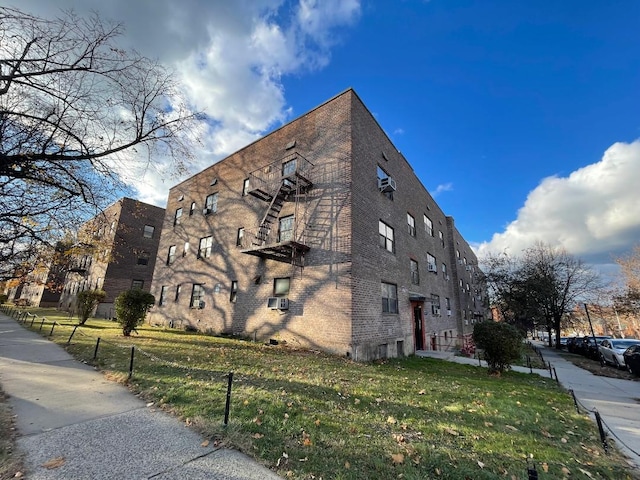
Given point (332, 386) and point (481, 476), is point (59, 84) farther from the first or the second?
point (481, 476)

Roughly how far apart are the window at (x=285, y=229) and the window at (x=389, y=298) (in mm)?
5376

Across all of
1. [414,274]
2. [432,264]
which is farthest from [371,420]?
[432,264]

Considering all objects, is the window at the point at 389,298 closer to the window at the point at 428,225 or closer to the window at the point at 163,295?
the window at the point at 428,225

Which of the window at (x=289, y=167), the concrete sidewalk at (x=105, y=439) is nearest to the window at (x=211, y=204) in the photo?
the window at (x=289, y=167)

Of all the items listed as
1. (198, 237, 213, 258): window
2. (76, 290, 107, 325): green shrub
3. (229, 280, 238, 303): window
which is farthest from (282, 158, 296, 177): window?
(76, 290, 107, 325): green shrub

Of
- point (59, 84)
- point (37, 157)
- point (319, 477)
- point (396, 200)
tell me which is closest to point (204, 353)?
point (37, 157)

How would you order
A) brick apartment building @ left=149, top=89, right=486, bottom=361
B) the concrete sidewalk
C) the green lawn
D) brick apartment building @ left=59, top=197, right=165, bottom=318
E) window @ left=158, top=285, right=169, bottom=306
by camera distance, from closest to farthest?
the concrete sidewalk → the green lawn → brick apartment building @ left=149, top=89, right=486, bottom=361 → window @ left=158, top=285, right=169, bottom=306 → brick apartment building @ left=59, top=197, right=165, bottom=318

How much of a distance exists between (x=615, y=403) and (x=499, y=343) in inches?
132

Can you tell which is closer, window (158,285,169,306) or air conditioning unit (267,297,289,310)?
air conditioning unit (267,297,289,310)

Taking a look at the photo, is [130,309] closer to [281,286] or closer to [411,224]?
[281,286]

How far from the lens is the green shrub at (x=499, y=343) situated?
422 inches

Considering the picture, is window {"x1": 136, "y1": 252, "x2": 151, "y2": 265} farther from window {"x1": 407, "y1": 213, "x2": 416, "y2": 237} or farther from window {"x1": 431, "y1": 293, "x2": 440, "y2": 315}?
window {"x1": 431, "y1": 293, "x2": 440, "y2": 315}

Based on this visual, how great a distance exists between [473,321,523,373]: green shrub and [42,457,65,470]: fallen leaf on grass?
1241 centimetres

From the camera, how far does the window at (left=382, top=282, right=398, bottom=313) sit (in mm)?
13484
